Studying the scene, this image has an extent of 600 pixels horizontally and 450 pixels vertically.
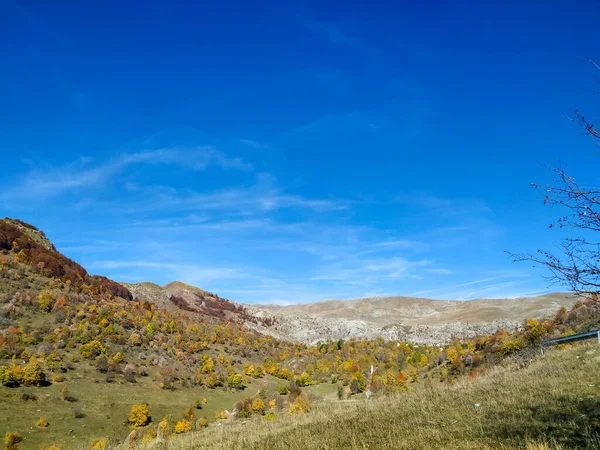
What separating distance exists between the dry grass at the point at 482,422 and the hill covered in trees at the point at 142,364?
3.31m

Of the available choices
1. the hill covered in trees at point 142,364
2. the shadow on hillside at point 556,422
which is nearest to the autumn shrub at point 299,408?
the hill covered in trees at point 142,364

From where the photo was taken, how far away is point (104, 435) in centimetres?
3878

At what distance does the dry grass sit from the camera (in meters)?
7.87

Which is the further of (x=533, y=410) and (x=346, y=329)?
(x=346, y=329)

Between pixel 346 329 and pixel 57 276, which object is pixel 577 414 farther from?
pixel 346 329

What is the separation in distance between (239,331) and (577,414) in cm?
12368

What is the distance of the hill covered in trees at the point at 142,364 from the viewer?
128 ft

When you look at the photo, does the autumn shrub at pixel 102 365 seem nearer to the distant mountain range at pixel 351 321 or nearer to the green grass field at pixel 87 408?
the green grass field at pixel 87 408

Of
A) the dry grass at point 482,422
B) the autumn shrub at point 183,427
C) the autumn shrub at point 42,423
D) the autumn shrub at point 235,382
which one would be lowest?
the autumn shrub at point 235,382

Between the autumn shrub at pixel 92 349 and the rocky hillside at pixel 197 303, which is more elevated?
the rocky hillside at pixel 197 303

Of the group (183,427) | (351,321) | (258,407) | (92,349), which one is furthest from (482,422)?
(351,321)

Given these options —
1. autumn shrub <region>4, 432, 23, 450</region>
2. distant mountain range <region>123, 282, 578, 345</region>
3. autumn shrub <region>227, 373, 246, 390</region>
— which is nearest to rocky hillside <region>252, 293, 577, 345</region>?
distant mountain range <region>123, 282, 578, 345</region>

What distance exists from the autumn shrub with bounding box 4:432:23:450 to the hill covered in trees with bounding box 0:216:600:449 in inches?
8.1

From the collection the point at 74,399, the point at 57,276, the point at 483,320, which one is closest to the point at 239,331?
the point at 57,276
